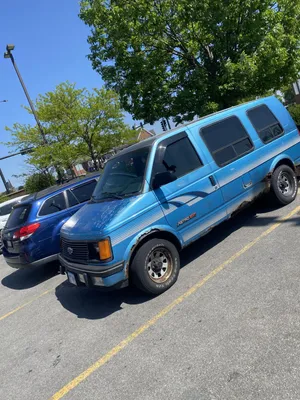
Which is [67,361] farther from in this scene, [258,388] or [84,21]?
[84,21]

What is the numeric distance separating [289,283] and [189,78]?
811 cm

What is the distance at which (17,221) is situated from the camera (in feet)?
22.5

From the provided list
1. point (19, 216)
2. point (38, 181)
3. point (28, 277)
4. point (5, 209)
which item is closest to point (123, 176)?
point (19, 216)

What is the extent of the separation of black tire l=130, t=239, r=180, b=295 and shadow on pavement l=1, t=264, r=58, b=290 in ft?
11.0

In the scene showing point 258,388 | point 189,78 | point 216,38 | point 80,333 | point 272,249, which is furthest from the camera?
point 189,78

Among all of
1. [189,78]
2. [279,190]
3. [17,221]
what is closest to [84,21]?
[189,78]

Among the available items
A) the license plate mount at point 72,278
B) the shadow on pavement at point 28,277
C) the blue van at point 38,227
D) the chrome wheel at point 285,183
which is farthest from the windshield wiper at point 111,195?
the chrome wheel at point 285,183

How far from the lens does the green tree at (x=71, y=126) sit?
66.4ft

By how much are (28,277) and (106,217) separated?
4154mm

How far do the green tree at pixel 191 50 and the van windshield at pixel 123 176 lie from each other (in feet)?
18.3

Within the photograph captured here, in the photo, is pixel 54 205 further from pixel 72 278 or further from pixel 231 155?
pixel 231 155

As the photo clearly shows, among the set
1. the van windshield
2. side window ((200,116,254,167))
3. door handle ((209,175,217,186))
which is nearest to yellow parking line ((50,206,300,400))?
door handle ((209,175,217,186))

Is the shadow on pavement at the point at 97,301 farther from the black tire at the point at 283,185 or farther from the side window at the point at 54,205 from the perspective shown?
the black tire at the point at 283,185

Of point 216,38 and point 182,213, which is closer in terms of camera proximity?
point 182,213
